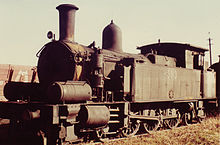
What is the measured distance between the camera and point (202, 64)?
12297 millimetres

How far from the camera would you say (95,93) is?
7.57m

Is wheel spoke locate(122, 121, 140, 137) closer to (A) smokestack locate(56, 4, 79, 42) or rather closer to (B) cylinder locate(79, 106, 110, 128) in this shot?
(B) cylinder locate(79, 106, 110, 128)

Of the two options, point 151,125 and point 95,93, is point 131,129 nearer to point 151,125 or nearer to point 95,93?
point 151,125

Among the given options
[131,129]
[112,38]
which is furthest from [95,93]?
[112,38]

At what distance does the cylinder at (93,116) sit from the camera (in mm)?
6587

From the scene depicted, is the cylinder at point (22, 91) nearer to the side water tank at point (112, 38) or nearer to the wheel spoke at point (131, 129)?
the wheel spoke at point (131, 129)

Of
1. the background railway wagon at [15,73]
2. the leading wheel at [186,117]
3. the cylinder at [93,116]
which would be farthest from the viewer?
the background railway wagon at [15,73]

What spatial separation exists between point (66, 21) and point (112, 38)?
2596mm

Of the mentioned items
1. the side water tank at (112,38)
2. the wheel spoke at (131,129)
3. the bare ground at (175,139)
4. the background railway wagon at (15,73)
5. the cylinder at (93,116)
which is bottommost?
the bare ground at (175,139)

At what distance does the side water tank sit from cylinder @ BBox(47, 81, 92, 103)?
3.60m

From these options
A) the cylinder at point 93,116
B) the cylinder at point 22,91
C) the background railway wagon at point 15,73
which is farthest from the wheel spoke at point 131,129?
the background railway wagon at point 15,73

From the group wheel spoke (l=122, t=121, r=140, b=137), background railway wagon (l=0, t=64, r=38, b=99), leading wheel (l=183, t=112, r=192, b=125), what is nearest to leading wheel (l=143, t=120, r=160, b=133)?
wheel spoke (l=122, t=121, r=140, b=137)

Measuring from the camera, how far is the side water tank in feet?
32.6

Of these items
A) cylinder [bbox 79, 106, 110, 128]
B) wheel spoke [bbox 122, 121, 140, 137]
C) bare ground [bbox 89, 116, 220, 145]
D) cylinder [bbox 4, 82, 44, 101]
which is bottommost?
bare ground [bbox 89, 116, 220, 145]
